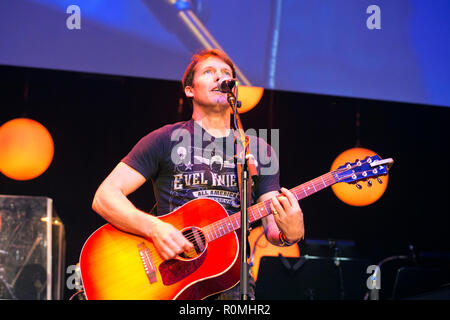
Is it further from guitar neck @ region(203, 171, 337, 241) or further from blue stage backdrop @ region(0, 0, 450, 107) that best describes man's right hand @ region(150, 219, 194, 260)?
blue stage backdrop @ region(0, 0, 450, 107)

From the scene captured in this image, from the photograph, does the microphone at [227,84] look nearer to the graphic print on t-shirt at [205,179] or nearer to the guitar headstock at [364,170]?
the graphic print on t-shirt at [205,179]

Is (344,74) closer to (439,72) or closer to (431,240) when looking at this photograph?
(439,72)

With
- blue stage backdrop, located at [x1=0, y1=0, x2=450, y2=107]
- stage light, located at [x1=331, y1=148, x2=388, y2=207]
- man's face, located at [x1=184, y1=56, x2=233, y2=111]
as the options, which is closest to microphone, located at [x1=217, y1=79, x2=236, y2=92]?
man's face, located at [x1=184, y1=56, x2=233, y2=111]

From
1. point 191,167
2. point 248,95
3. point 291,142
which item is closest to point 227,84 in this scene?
point 191,167

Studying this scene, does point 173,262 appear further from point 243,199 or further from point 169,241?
point 243,199

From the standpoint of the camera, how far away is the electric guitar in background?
8.66 ft

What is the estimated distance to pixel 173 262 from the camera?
2670 mm

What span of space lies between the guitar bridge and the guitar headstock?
3.90 feet

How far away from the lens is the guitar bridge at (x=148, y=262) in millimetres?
2672

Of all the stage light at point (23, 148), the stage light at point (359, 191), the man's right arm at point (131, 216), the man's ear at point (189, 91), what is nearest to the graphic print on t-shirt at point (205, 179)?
the man's right arm at point (131, 216)

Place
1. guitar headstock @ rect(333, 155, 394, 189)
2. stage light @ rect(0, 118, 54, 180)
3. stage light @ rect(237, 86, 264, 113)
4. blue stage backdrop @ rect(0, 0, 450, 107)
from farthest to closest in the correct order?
stage light @ rect(237, 86, 264, 113)
stage light @ rect(0, 118, 54, 180)
blue stage backdrop @ rect(0, 0, 450, 107)
guitar headstock @ rect(333, 155, 394, 189)

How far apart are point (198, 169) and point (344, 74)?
2.24m

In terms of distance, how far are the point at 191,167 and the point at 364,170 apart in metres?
1.03

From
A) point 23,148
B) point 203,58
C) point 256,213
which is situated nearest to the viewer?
point 256,213
